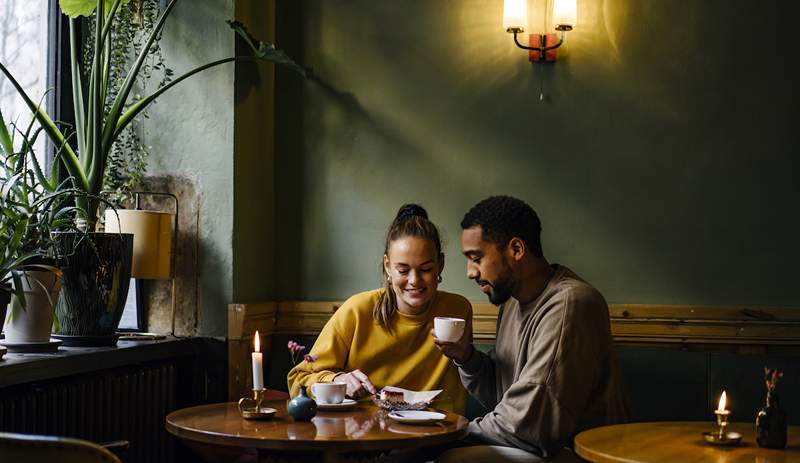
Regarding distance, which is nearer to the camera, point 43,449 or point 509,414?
point 43,449

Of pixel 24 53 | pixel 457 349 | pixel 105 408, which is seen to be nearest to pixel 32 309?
pixel 105 408

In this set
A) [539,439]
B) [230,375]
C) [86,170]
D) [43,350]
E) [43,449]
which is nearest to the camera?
[43,449]

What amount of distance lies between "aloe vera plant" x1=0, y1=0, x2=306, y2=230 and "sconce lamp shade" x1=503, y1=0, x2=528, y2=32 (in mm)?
939

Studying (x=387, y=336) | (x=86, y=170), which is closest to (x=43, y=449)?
(x=387, y=336)

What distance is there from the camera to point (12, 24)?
3.66 m

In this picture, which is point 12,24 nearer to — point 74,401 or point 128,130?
point 128,130

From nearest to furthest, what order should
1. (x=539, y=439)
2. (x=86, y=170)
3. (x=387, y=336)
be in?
(x=539, y=439)
(x=387, y=336)
(x=86, y=170)

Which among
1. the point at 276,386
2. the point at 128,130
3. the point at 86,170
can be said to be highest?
the point at 128,130

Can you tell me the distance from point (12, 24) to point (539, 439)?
2.65 meters

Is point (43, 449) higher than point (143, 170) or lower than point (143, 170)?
lower

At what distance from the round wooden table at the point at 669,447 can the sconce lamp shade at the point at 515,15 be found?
1.85 m

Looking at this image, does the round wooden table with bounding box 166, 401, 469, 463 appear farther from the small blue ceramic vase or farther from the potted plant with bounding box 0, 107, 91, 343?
the potted plant with bounding box 0, 107, 91, 343

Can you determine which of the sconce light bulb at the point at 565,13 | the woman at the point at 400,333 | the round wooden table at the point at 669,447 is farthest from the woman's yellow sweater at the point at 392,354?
the sconce light bulb at the point at 565,13

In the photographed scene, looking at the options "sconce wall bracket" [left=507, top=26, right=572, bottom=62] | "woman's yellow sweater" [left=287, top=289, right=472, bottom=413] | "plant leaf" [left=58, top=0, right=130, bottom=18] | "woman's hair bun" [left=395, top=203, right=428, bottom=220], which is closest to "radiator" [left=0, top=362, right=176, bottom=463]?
"woman's yellow sweater" [left=287, top=289, right=472, bottom=413]
